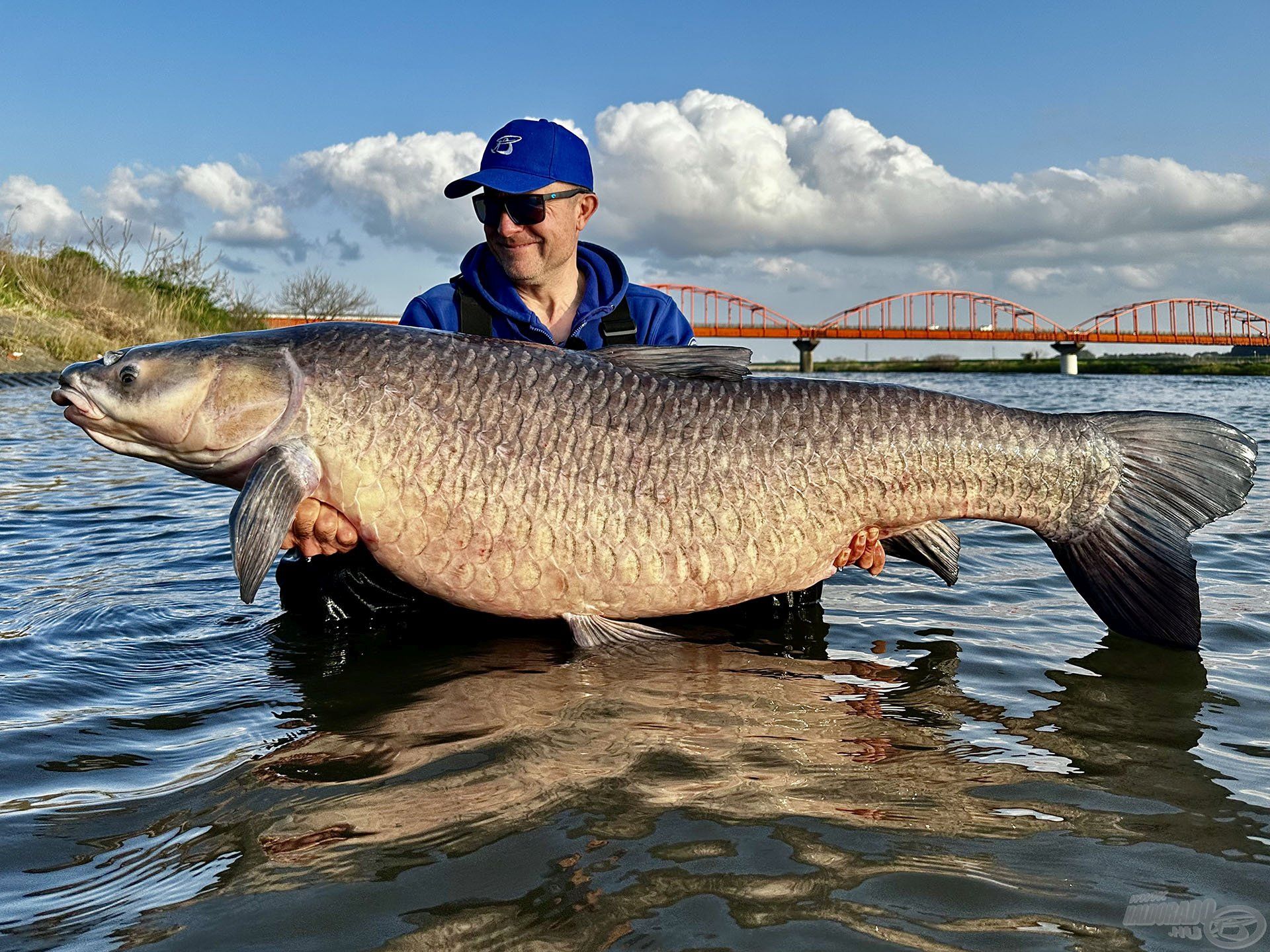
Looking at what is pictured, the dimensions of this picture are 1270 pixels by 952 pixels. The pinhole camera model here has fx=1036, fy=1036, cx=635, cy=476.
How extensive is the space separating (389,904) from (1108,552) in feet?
10.7

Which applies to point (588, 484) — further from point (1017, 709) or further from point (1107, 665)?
point (1107, 665)

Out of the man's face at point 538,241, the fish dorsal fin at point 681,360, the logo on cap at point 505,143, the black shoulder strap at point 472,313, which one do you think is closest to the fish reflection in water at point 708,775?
the fish dorsal fin at point 681,360

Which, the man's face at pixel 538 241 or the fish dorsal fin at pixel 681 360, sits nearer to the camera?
the fish dorsal fin at pixel 681 360

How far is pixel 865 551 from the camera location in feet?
14.5

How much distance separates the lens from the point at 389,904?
7.64 ft

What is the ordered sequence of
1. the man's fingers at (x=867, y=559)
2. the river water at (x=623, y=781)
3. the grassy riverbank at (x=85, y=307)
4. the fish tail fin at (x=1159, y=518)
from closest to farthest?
the river water at (x=623, y=781), the fish tail fin at (x=1159, y=518), the man's fingers at (x=867, y=559), the grassy riverbank at (x=85, y=307)

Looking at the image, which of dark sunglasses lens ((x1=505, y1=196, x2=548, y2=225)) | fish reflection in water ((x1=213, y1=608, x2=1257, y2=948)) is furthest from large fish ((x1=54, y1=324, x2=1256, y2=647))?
dark sunglasses lens ((x1=505, y1=196, x2=548, y2=225))

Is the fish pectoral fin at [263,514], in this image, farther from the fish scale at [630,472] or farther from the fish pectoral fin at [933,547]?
the fish pectoral fin at [933,547]

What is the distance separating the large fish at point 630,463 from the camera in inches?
159

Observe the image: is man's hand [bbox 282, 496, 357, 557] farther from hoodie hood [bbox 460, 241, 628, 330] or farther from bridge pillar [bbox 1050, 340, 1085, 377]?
bridge pillar [bbox 1050, 340, 1085, 377]

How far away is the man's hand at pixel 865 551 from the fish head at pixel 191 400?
2.35m

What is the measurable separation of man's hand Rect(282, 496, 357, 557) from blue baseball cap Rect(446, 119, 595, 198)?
202cm

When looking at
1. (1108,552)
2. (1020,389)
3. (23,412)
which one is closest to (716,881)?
(1108,552)

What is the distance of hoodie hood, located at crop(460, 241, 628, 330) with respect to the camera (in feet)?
18.1
